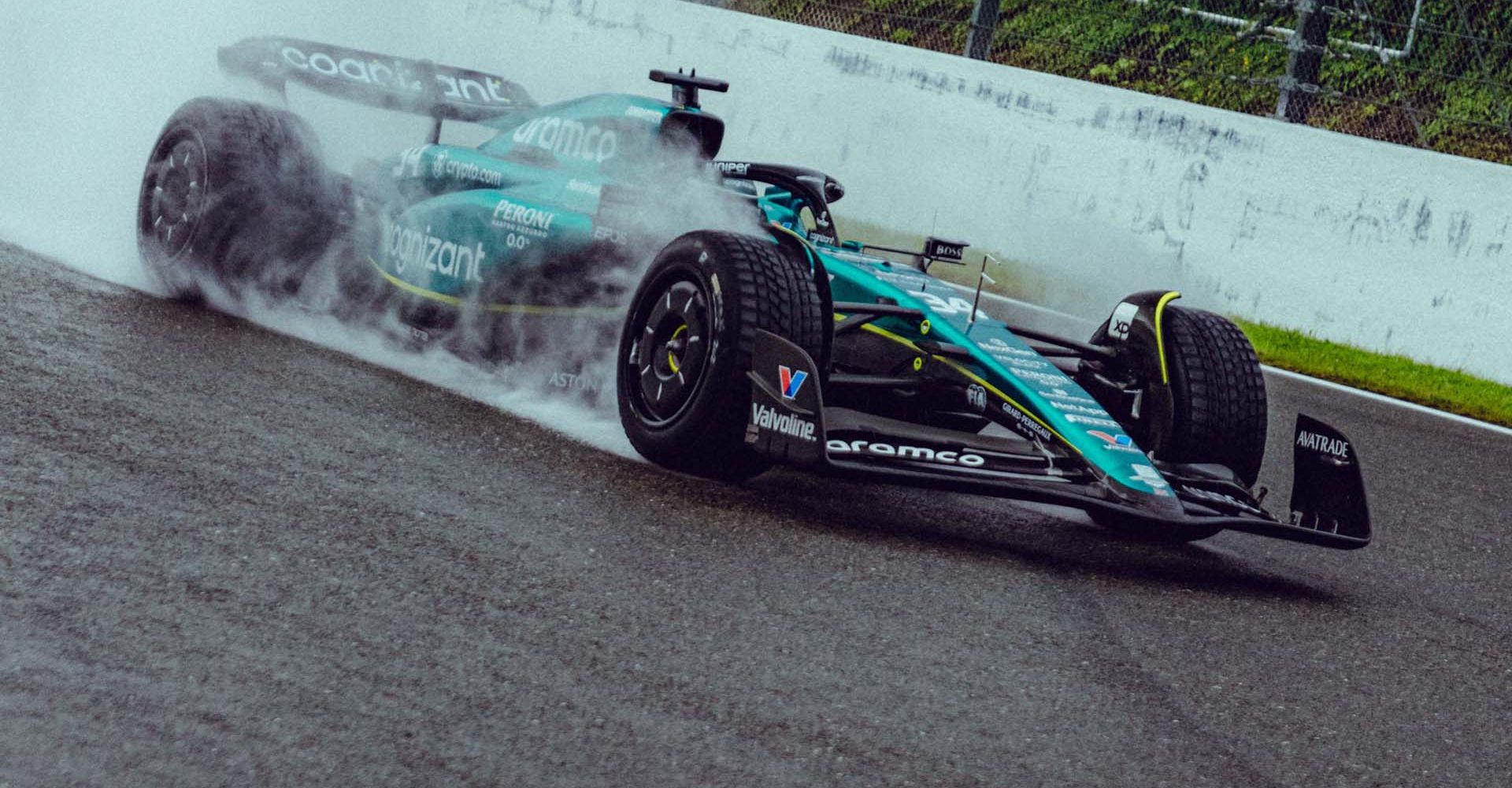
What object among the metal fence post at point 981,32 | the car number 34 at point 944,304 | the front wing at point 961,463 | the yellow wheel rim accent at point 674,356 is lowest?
the front wing at point 961,463

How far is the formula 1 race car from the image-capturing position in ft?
16.6

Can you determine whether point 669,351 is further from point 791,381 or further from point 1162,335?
point 1162,335

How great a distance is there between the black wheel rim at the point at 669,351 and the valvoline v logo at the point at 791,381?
0.98 ft

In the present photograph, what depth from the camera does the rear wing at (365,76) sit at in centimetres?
743

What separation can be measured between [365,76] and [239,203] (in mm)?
884

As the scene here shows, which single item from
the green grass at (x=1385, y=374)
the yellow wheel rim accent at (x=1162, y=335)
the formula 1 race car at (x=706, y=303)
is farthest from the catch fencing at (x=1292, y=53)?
the yellow wheel rim accent at (x=1162, y=335)

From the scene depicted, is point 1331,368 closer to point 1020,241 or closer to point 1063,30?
point 1020,241

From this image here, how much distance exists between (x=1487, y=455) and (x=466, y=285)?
498cm

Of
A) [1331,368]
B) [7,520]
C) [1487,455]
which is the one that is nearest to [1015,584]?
[7,520]

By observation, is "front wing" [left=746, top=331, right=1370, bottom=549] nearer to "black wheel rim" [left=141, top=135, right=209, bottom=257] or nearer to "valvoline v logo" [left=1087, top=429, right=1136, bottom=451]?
"valvoline v logo" [left=1087, top=429, right=1136, bottom=451]

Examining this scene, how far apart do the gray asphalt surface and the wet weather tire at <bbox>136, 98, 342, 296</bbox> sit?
2.95 ft

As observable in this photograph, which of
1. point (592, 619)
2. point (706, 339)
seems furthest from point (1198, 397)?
point (592, 619)

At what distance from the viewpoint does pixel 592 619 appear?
382cm

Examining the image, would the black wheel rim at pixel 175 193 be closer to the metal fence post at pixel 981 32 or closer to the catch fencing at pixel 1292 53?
the catch fencing at pixel 1292 53
